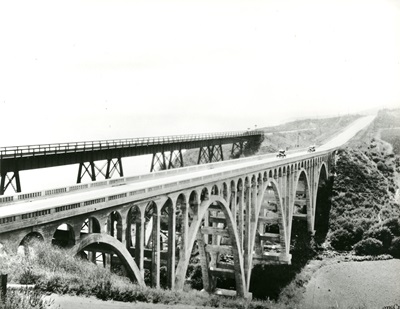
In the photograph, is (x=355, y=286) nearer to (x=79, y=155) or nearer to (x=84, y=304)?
(x=79, y=155)

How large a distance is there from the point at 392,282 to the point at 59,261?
3691 cm

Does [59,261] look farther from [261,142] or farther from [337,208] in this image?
[261,142]

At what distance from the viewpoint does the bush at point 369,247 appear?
5088cm

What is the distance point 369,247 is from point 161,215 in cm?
2855

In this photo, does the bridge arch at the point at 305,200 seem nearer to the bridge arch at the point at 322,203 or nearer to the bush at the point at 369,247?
the bridge arch at the point at 322,203

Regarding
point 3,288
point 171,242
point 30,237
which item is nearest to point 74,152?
point 171,242

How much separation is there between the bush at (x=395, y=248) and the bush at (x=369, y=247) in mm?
1147

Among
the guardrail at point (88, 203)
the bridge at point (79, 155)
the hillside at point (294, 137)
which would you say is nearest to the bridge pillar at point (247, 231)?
the guardrail at point (88, 203)

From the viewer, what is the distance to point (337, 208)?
63312 millimetres

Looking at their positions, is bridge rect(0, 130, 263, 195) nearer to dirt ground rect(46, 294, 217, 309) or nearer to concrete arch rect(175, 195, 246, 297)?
concrete arch rect(175, 195, 246, 297)

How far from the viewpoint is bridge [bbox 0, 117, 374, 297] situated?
53.5 feet

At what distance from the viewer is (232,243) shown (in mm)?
35594

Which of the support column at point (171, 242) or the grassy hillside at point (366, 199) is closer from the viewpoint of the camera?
the support column at point (171, 242)

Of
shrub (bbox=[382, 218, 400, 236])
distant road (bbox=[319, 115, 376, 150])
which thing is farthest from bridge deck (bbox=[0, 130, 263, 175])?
distant road (bbox=[319, 115, 376, 150])
